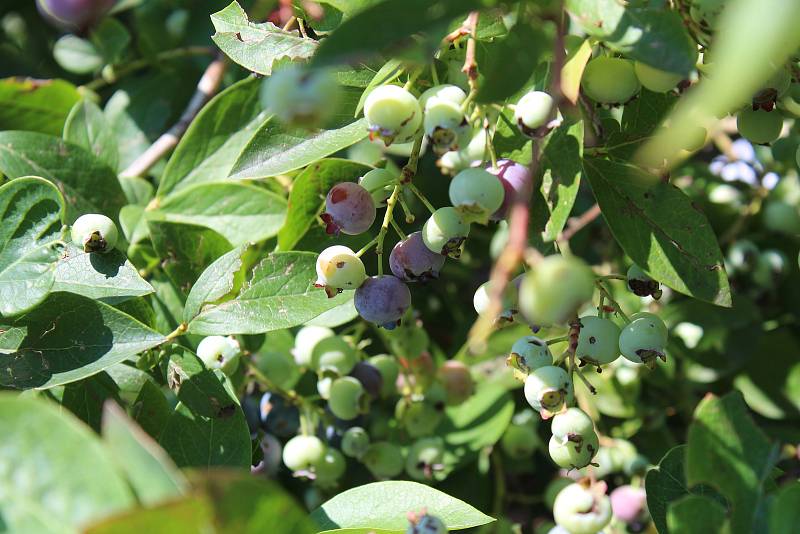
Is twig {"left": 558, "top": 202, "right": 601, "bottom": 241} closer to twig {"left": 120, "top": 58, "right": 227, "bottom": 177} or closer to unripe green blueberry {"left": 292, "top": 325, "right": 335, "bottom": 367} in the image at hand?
unripe green blueberry {"left": 292, "top": 325, "right": 335, "bottom": 367}

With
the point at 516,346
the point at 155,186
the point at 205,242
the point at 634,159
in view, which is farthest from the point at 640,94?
the point at 155,186

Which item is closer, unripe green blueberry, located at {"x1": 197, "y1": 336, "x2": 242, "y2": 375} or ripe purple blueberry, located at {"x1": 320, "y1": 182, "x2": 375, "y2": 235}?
ripe purple blueberry, located at {"x1": 320, "y1": 182, "x2": 375, "y2": 235}

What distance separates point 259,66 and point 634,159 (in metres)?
0.43

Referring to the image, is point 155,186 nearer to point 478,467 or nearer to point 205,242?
point 205,242

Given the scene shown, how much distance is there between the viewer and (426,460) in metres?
1.29

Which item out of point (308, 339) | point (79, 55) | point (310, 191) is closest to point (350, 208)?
point (310, 191)

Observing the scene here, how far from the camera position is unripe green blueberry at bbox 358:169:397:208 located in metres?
0.92

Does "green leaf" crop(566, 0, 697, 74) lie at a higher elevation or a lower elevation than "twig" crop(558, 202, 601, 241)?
higher

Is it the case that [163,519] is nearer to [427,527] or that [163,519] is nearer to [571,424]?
[427,527]

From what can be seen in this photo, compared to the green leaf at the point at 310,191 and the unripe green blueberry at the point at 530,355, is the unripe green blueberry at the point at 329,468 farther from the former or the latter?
the unripe green blueberry at the point at 530,355

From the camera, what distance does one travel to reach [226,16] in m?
0.97

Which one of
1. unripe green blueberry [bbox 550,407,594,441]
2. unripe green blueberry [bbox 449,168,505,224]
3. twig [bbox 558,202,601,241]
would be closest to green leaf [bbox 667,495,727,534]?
unripe green blueberry [bbox 550,407,594,441]

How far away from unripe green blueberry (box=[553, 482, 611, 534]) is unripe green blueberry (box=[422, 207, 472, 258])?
29cm

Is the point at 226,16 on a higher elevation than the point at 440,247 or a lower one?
higher
